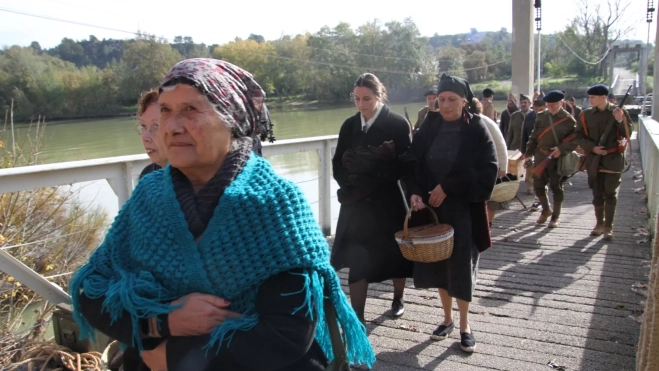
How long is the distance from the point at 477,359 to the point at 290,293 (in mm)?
2584

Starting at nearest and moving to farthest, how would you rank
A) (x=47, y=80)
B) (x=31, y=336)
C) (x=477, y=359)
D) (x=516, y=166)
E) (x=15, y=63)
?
(x=477, y=359)
(x=31, y=336)
(x=516, y=166)
(x=15, y=63)
(x=47, y=80)

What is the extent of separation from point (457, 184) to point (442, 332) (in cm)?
113

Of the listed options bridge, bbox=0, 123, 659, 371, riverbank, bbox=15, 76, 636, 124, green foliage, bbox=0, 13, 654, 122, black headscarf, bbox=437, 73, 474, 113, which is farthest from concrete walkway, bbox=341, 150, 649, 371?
riverbank, bbox=15, 76, 636, 124

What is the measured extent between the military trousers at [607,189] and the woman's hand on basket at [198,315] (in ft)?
20.8

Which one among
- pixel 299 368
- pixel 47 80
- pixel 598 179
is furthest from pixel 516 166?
pixel 47 80

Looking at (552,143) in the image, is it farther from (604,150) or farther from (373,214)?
(373,214)

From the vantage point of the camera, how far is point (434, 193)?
364 cm

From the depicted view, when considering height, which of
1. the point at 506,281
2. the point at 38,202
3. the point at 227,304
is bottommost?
the point at 506,281

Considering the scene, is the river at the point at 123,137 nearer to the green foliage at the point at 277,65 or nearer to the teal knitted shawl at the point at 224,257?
the green foliage at the point at 277,65

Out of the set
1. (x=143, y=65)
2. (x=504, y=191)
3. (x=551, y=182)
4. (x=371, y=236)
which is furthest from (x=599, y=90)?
(x=143, y=65)

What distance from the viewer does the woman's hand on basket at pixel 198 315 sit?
136 cm

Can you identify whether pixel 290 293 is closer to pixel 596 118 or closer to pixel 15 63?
pixel 596 118

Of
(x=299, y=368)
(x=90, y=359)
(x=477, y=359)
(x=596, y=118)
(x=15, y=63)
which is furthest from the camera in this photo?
(x=15, y=63)

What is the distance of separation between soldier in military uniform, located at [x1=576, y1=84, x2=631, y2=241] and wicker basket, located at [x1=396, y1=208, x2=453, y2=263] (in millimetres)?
3916
